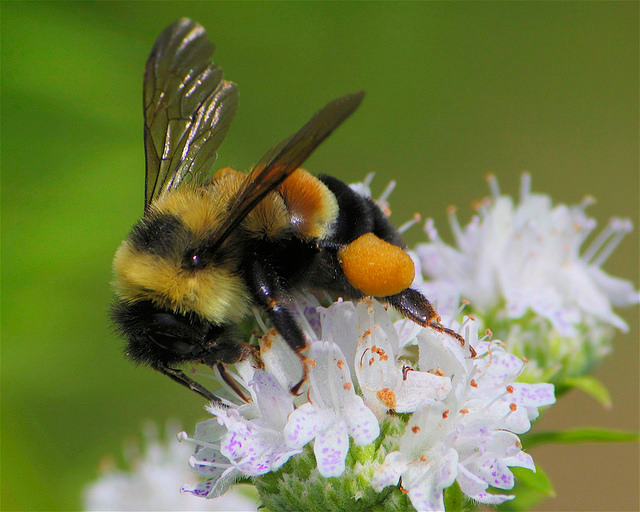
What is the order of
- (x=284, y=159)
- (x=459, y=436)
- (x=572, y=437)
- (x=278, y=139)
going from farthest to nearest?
(x=278, y=139), (x=572, y=437), (x=459, y=436), (x=284, y=159)

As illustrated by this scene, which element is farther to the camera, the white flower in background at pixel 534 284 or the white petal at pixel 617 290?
the white petal at pixel 617 290

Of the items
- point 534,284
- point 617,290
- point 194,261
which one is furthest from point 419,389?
point 617,290

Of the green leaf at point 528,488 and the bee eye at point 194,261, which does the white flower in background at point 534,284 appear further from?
the bee eye at point 194,261

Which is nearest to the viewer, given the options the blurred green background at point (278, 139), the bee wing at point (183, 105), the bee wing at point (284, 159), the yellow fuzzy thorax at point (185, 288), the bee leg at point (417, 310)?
the bee wing at point (284, 159)

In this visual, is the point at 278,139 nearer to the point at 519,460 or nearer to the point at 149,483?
the point at 149,483

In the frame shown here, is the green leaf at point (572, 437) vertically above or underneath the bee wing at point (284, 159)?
underneath

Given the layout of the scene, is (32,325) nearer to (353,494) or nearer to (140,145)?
(140,145)

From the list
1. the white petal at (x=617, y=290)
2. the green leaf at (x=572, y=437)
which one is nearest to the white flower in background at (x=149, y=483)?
the green leaf at (x=572, y=437)
